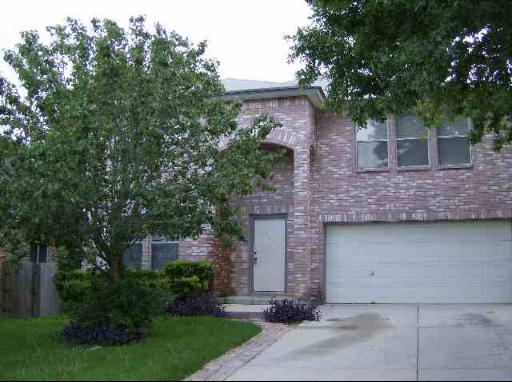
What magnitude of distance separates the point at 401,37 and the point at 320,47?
140cm

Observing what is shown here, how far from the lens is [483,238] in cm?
1585

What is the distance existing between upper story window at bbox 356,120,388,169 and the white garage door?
1.64 m

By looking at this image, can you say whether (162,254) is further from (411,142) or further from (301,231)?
(411,142)

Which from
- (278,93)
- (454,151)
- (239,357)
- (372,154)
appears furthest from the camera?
(372,154)

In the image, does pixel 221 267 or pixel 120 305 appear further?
pixel 221 267

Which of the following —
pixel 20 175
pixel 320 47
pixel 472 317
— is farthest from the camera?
pixel 472 317

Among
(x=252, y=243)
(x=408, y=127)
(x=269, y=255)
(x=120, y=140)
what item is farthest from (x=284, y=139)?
(x=120, y=140)

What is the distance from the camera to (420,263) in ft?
53.2

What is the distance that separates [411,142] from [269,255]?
4.71 m

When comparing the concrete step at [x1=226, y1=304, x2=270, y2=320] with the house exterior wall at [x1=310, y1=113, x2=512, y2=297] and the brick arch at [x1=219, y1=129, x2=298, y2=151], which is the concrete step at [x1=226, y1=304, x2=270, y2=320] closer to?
the house exterior wall at [x1=310, y1=113, x2=512, y2=297]

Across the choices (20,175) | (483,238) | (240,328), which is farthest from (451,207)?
(20,175)

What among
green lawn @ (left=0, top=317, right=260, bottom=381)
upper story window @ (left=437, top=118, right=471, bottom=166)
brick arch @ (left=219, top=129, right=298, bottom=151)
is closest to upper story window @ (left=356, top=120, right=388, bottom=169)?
upper story window @ (left=437, top=118, right=471, bottom=166)

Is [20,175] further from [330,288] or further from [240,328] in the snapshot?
[330,288]

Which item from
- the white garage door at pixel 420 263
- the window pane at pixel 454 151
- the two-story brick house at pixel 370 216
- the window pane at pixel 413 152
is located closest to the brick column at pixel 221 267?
the two-story brick house at pixel 370 216
